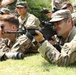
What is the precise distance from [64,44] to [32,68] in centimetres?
67

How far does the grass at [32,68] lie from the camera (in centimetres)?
438

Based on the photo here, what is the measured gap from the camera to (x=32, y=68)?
15.3 ft

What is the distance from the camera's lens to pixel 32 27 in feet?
14.8

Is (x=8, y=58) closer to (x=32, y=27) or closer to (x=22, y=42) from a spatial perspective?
(x=22, y=42)

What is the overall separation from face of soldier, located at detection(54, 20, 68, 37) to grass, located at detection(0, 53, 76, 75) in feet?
1.89

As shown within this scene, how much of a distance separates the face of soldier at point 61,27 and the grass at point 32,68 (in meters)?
0.58

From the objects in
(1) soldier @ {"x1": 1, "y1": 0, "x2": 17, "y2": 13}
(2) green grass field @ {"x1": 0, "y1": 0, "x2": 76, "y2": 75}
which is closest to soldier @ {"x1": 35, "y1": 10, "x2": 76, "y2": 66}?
(2) green grass field @ {"x1": 0, "y1": 0, "x2": 76, "y2": 75}

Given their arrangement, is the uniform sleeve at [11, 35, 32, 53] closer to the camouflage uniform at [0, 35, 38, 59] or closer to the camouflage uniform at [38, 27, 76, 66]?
the camouflage uniform at [0, 35, 38, 59]

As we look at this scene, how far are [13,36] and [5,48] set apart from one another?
297 millimetres

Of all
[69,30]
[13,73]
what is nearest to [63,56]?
[69,30]

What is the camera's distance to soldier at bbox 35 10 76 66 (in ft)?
14.4

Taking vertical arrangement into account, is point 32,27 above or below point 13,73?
above

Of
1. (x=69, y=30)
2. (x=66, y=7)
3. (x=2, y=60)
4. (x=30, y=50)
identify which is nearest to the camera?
(x=69, y=30)

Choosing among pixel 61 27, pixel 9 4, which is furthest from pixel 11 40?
pixel 9 4
